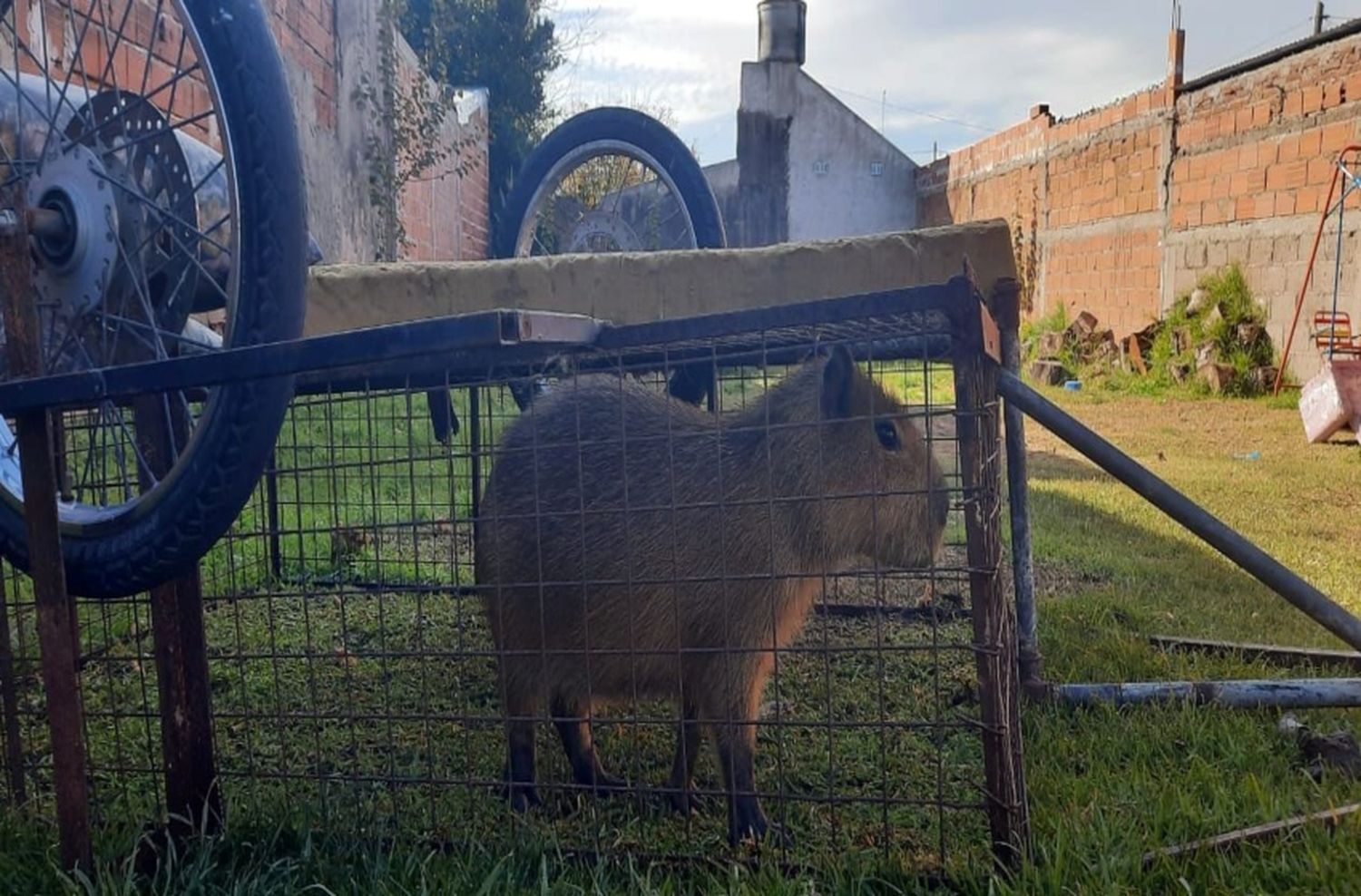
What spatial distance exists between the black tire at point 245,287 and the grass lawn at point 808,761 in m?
0.25

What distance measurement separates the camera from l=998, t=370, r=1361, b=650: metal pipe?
2.16m

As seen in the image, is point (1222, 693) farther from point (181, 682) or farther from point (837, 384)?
point (181, 682)

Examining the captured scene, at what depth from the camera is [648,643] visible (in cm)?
241

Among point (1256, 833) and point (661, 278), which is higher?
→ point (661, 278)

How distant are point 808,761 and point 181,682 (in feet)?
4.63

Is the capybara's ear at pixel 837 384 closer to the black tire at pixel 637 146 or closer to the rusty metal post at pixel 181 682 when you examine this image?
the rusty metal post at pixel 181 682

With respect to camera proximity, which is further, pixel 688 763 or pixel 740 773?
pixel 688 763

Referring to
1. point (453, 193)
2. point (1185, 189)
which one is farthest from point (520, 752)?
point (1185, 189)

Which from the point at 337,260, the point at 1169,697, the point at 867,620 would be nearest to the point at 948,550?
the point at 867,620

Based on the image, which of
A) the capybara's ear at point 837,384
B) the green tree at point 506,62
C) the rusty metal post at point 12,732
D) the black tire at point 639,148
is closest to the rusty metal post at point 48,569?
the rusty metal post at point 12,732

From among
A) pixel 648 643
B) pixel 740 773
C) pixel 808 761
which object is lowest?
pixel 808 761

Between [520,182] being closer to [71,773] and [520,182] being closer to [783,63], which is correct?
[71,773]

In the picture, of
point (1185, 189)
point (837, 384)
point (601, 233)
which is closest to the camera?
point (837, 384)

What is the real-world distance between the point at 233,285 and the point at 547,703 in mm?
1182
